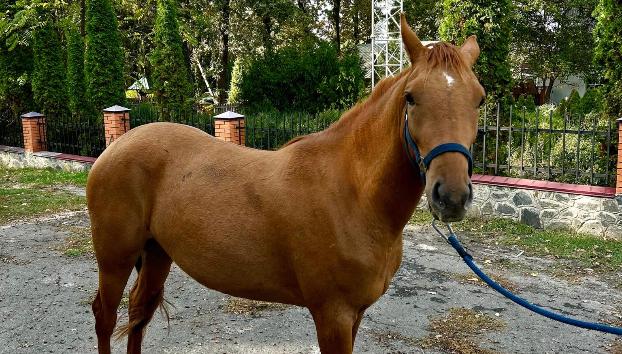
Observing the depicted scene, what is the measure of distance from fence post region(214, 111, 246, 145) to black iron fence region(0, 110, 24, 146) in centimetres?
868

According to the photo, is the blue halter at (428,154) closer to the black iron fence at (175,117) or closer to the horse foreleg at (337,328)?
the horse foreleg at (337,328)

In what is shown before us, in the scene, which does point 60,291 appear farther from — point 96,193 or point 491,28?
point 491,28

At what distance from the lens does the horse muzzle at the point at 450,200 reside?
1882 mm

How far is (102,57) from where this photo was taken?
14062 mm

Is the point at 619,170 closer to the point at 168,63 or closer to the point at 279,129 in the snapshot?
the point at 279,129

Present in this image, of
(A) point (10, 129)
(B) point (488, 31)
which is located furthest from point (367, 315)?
(A) point (10, 129)

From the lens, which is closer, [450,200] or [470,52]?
[450,200]

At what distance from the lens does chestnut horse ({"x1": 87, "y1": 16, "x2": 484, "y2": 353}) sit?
6.77 ft

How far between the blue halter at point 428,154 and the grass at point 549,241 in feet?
17.4

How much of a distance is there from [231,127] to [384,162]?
26.2ft

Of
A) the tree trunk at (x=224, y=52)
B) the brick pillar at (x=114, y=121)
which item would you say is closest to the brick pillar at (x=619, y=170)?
the brick pillar at (x=114, y=121)

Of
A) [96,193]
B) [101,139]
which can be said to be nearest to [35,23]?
[101,139]

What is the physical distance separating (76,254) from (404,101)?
Answer: 235 inches

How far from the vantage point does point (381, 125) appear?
247 cm
